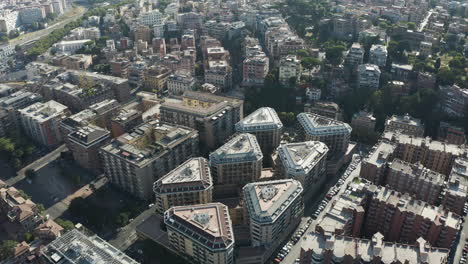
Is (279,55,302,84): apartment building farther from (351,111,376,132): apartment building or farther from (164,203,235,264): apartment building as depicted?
(164,203,235,264): apartment building

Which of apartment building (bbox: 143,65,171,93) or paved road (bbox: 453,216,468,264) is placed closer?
paved road (bbox: 453,216,468,264)

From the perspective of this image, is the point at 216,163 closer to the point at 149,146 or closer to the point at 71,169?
the point at 149,146

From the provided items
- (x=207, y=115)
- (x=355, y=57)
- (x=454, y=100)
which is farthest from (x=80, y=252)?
(x=355, y=57)

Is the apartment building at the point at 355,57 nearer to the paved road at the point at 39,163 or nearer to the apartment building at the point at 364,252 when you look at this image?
the apartment building at the point at 364,252

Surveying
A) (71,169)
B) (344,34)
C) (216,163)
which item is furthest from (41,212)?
(344,34)

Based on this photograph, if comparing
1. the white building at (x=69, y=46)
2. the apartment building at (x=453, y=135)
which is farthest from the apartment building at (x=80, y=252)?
the white building at (x=69, y=46)

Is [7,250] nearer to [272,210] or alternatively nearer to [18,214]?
[18,214]

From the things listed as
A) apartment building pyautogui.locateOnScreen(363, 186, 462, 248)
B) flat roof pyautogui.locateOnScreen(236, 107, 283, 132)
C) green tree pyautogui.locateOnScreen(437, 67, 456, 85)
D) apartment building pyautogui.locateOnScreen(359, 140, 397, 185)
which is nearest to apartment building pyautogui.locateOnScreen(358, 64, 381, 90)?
green tree pyautogui.locateOnScreen(437, 67, 456, 85)
